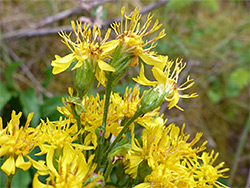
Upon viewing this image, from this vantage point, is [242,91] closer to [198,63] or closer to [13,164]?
[198,63]

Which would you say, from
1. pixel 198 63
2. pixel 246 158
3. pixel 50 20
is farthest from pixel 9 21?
pixel 246 158

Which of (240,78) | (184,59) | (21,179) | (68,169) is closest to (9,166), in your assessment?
(68,169)

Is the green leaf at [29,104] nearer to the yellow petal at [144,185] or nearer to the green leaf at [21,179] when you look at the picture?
the green leaf at [21,179]

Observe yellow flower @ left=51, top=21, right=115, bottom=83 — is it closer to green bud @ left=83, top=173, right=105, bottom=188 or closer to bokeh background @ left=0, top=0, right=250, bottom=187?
green bud @ left=83, top=173, right=105, bottom=188

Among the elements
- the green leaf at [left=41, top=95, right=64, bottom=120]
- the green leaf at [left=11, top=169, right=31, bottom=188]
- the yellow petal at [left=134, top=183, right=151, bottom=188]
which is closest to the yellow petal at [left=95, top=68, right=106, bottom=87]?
the yellow petal at [left=134, top=183, right=151, bottom=188]

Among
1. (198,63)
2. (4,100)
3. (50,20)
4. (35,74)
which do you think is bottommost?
(4,100)

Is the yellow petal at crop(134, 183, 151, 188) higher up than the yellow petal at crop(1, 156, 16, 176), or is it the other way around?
the yellow petal at crop(1, 156, 16, 176)

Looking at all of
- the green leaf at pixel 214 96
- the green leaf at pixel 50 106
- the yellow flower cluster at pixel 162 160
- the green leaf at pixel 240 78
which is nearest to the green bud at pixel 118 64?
the yellow flower cluster at pixel 162 160
